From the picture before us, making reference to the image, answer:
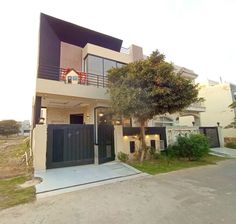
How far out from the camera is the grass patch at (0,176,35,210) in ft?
15.0

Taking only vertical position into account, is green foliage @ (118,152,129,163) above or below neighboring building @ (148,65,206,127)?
below

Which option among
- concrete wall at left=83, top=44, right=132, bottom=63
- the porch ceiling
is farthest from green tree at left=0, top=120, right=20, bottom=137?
concrete wall at left=83, top=44, right=132, bottom=63

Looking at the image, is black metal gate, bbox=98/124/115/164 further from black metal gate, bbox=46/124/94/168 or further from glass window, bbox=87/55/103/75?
glass window, bbox=87/55/103/75

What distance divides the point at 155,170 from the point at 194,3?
916cm

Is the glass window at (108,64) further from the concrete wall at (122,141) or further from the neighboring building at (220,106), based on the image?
the neighboring building at (220,106)

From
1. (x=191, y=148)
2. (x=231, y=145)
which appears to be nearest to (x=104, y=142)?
(x=191, y=148)

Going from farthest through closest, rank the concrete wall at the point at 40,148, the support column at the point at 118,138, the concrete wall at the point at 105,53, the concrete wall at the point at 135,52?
the concrete wall at the point at 135,52
the concrete wall at the point at 105,53
the support column at the point at 118,138
the concrete wall at the point at 40,148

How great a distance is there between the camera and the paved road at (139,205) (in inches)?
140

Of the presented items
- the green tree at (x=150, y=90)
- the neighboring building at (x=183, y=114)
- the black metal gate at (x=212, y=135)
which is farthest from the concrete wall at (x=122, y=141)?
the black metal gate at (x=212, y=135)

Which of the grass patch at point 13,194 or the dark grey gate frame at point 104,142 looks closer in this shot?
the grass patch at point 13,194

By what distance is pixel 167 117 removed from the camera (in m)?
16.4

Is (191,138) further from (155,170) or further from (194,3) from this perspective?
(194,3)

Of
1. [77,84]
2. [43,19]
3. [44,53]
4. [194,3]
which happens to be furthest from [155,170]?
[43,19]

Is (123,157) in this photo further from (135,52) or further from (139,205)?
(135,52)
